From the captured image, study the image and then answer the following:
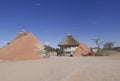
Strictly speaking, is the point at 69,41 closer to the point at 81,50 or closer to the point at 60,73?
the point at 81,50

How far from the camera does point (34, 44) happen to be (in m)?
34.5

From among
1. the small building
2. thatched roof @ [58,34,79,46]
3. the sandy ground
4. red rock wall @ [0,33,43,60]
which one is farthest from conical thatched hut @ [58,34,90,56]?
the sandy ground

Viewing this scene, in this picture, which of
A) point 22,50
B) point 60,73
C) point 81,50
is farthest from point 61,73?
point 81,50

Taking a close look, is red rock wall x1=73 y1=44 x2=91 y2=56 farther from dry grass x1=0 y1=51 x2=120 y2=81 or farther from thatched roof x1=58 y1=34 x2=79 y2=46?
dry grass x1=0 y1=51 x2=120 y2=81

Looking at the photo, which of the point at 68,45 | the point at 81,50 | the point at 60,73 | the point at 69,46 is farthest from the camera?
the point at 69,46

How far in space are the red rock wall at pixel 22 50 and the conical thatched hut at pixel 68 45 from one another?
21523 mm

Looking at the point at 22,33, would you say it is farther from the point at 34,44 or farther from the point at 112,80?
the point at 112,80

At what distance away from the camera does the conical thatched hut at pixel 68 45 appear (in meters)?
56.2

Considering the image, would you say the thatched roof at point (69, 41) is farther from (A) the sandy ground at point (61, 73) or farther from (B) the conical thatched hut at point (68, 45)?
(A) the sandy ground at point (61, 73)

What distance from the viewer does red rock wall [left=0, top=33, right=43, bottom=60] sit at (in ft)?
101

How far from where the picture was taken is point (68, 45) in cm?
5650

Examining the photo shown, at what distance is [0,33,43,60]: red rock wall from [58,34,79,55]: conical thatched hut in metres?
21.5

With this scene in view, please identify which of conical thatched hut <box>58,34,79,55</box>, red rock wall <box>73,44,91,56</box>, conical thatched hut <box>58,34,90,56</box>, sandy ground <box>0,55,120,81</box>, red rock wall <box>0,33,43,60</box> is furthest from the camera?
conical thatched hut <box>58,34,79,55</box>

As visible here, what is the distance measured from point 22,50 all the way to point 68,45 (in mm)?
25495
